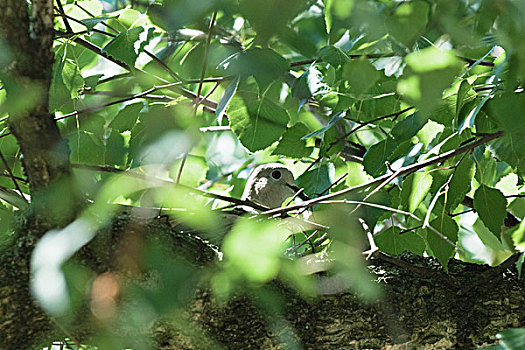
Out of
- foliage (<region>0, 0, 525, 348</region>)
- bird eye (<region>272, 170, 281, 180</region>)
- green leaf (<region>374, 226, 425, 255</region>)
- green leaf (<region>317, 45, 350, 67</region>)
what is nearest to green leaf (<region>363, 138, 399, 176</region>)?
foliage (<region>0, 0, 525, 348</region>)

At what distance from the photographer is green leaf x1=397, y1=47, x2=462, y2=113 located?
1.48 ft

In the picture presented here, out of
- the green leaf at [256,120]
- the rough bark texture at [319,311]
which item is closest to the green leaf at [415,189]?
the rough bark texture at [319,311]

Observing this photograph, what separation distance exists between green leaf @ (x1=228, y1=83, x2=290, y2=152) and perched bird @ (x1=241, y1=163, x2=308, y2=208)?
614mm

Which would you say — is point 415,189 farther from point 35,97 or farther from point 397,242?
point 35,97

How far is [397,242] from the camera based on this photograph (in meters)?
1.09

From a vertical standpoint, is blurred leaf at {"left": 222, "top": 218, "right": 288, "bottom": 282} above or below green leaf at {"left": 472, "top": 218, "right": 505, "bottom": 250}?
above

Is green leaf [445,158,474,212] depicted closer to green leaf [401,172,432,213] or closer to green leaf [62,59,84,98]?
green leaf [401,172,432,213]

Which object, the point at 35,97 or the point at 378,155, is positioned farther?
the point at 378,155

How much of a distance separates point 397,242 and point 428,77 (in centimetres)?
67

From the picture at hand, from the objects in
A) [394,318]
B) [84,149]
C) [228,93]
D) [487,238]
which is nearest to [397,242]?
[394,318]

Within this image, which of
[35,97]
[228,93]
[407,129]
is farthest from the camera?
[407,129]

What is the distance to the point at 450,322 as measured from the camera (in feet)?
→ 3.28

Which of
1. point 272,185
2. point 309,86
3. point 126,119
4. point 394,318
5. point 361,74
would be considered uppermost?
point 361,74

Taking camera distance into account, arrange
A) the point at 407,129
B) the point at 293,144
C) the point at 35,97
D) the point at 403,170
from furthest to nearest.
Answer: the point at 293,144 → the point at 407,129 → the point at 403,170 → the point at 35,97
